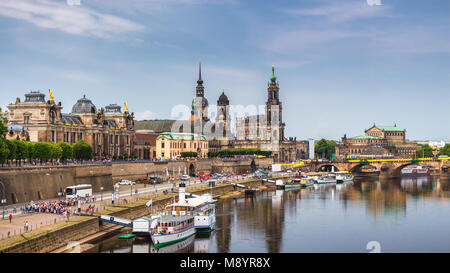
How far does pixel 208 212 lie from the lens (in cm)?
6166

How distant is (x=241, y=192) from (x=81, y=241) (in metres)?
58.9

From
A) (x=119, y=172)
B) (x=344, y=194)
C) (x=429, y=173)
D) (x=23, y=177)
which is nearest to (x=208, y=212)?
(x=23, y=177)

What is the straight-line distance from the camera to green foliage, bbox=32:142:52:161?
7894cm

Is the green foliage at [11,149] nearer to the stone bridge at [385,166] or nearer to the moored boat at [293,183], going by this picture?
the moored boat at [293,183]

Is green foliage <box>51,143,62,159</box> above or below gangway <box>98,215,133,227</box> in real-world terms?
above

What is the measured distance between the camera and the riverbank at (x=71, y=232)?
38.8 meters

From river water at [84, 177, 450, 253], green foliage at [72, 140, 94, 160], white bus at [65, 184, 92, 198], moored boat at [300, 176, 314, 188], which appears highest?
green foliage at [72, 140, 94, 160]

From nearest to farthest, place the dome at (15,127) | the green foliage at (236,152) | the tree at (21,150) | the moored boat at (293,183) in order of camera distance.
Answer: the tree at (21,150) → the dome at (15,127) → the moored boat at (293,183) → the green foliage at (236,152)

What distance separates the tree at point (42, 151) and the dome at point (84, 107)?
2951 centimetres

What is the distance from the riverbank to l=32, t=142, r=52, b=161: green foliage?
62.4 feet

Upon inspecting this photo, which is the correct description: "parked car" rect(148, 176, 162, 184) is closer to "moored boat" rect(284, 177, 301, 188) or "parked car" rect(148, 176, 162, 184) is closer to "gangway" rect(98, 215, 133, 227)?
"moored boat" rect(284, 177, 301, 188)

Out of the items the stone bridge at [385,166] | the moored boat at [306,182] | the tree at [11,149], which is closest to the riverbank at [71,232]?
the tree at [11,149]

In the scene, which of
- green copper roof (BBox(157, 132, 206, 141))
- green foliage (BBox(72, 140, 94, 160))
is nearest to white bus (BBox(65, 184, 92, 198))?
green foliage (BBox(72, 140, 94, 160))

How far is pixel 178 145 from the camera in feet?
533
